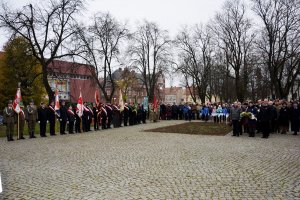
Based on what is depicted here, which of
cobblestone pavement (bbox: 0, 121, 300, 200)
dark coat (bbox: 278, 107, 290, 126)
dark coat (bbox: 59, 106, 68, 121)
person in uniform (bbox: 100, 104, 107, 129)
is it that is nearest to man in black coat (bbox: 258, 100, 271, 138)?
dark coat (bbox: 278, 107, 290, 126)

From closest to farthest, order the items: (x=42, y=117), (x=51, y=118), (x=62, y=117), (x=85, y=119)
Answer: (x=42, y=117) → (x=51, y=118) → (x=62, y=117) → (x=85, y=119)

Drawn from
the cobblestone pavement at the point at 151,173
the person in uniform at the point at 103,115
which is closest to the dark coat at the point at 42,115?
the person in uniform at the point at 103,115

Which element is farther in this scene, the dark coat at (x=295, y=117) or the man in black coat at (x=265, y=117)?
the dark coat at (x=295, y=117)

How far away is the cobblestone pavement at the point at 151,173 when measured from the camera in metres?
6.38

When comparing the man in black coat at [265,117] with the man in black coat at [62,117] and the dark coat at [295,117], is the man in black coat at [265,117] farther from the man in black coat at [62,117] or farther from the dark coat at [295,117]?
the man in black coat at [62,117]

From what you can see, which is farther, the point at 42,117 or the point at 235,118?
the point at 42,117

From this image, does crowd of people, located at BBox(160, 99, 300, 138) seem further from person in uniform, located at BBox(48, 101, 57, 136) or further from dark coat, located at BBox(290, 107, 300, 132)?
person in uniform, located at BBox(48, 101, 57, 136)

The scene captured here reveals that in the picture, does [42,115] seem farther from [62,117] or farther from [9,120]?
[9,120]

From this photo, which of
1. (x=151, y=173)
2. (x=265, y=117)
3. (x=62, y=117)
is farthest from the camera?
(x=62, y=117)

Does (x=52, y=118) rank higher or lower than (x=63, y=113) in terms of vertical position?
lower

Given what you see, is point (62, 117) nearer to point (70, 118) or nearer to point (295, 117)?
point (70, 118)

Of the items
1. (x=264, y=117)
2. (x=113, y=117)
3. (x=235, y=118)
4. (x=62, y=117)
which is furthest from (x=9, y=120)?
(x=264, y=117)

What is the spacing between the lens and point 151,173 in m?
8.13

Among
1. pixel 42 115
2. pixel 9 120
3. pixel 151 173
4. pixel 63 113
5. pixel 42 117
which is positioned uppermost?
pixel 63 113
